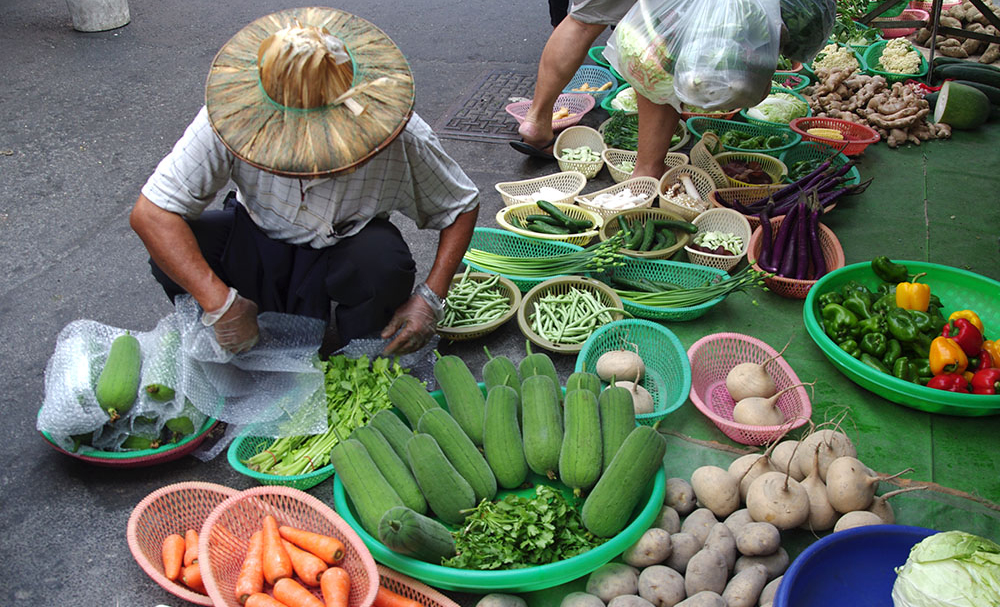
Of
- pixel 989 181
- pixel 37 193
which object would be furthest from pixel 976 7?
pixel 37 193

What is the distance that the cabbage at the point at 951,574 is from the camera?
5.34ft

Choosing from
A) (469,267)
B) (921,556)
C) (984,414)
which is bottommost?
(984,414)

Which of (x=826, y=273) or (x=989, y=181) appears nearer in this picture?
(x=826, y=273)

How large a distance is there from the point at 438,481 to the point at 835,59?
18.3 feet

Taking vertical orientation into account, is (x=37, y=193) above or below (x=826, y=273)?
above

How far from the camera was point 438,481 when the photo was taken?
2.05 metres

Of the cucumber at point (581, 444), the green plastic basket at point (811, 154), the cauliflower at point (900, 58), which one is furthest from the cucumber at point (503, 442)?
the cauliflower at point (900, 58)

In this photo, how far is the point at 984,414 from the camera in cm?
259

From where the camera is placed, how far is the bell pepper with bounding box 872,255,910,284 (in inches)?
124

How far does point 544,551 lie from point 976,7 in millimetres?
6807

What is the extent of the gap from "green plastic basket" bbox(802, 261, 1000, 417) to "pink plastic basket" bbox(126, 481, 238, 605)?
2338 mm

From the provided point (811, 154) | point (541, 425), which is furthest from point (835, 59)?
point (541, 425)

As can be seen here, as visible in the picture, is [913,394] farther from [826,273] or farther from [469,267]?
[469,267]

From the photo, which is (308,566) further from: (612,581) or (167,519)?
(612,581)
